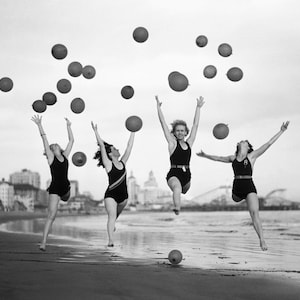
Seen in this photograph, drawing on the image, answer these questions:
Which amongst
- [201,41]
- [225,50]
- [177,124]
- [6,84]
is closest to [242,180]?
[177,124]

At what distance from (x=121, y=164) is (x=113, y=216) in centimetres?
66

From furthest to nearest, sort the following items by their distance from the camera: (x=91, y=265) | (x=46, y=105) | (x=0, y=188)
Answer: (x=0, y=188), (x=46, y=105), (x=91, y=265)

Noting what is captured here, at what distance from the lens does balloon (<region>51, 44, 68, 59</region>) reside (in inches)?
263

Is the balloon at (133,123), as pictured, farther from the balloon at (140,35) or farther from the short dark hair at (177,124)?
the balloon at (140,35)

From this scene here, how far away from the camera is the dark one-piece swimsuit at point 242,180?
5949mm

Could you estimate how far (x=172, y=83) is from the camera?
6.12m

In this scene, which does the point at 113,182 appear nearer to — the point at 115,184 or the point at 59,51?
the point at 115,184

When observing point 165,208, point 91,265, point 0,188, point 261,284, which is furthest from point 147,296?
point 165,208

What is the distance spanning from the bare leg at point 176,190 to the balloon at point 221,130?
853 millimetres

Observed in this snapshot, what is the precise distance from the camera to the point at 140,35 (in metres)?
6.45

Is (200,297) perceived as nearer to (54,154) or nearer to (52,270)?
(52,270)

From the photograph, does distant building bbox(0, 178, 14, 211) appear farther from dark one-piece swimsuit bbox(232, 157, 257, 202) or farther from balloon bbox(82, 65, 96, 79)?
dark one-piece swimsuit bbox(232, 157, 257, 202)

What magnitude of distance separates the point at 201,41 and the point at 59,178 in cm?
253

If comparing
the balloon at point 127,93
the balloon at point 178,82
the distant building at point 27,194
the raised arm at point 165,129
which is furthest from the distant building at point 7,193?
the raised arm at point 165,129
